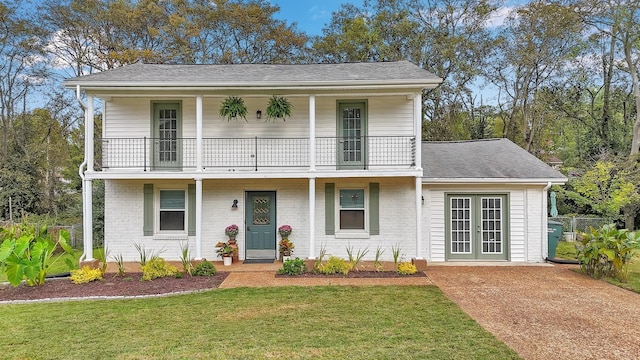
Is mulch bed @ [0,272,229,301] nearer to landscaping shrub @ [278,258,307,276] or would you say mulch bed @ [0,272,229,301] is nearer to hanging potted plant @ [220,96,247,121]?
landscaping shrub @ [278,258,307,276]

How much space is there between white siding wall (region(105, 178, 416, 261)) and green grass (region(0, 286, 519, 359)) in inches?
114

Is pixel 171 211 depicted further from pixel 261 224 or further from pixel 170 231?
pixel 261 224

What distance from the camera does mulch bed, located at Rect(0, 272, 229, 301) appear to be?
664 centimetres

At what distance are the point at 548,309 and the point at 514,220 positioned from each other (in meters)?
4.03

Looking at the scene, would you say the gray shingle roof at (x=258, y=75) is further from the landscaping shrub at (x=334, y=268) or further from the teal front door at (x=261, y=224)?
the landscaping shrub at (x=334, y=268)

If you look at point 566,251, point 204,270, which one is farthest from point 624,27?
point 204,270

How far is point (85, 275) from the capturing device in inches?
296

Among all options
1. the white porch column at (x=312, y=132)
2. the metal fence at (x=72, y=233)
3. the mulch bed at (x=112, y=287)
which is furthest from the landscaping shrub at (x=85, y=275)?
the white porch column at (x=312, y=132)

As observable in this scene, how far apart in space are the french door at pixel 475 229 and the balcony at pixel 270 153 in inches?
83.0

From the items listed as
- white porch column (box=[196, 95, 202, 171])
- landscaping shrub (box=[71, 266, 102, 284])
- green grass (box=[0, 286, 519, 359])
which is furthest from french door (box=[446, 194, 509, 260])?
landscaping shrub (box=[71, 266, 102, 284])

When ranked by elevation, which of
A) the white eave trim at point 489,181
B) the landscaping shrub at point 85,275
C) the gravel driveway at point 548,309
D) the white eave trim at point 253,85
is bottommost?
the gravel driveway at point 548,309

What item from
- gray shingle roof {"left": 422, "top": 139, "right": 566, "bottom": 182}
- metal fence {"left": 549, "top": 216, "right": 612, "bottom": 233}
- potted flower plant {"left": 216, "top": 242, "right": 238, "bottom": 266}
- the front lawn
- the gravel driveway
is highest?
gray shingle roof {"left": 422, "top": 139, "right": 566, "bottom": 182}

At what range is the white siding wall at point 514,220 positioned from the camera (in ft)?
30.4

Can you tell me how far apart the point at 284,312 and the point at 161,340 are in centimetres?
193
